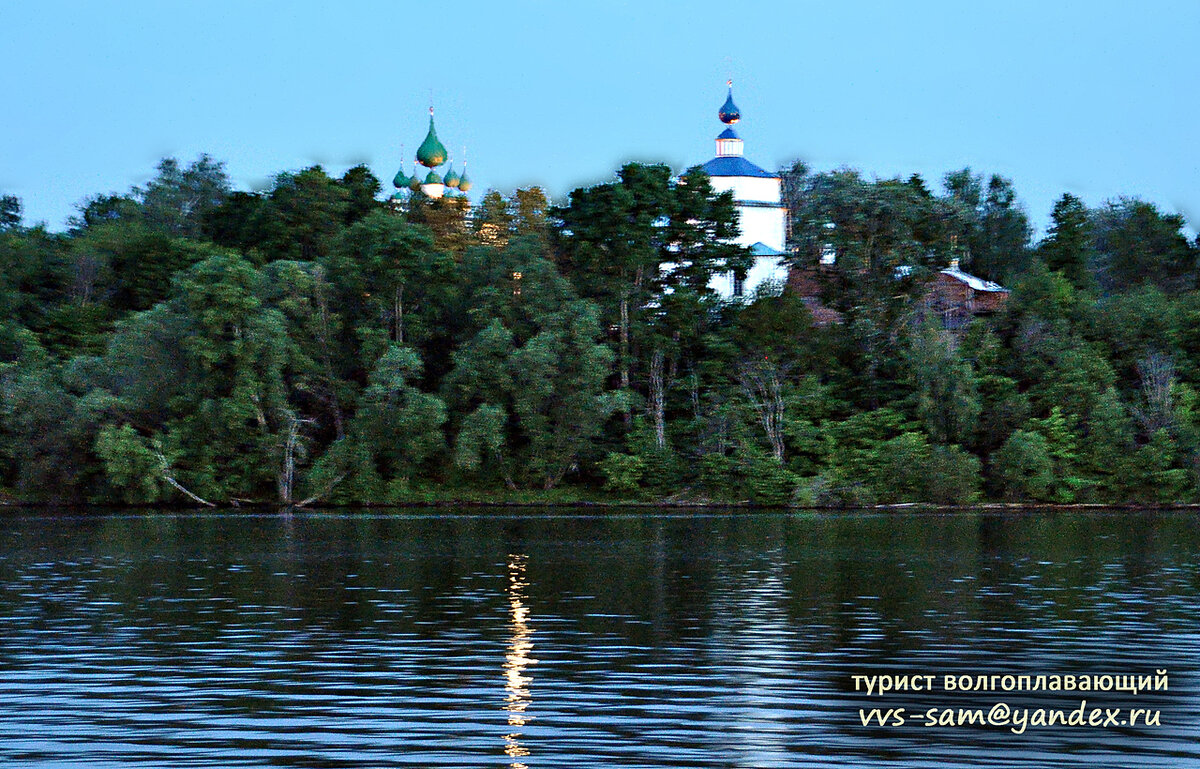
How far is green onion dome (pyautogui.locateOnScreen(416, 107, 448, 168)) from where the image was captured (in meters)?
130

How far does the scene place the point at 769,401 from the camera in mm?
71875

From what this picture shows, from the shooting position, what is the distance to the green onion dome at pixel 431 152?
130m

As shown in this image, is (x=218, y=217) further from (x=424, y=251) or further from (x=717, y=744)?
(x=717, y=744)

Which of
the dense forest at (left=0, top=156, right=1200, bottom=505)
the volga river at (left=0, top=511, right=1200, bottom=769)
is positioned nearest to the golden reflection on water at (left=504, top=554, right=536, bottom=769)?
the volga river at (left=0, top=511, right=1200, bottom=769)

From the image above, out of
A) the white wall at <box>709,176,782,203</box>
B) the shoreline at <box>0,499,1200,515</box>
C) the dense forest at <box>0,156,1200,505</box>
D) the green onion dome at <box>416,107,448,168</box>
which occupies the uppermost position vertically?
the green onion dome at <box>416,107,448,168</box>

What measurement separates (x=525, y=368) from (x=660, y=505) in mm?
8945

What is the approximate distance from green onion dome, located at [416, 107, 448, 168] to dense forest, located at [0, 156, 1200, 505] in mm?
47164

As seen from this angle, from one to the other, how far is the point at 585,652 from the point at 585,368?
46272 millimetres

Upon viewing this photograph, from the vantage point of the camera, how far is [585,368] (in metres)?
68.8

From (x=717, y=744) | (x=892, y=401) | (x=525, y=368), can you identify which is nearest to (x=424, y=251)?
(x=525, y=368)

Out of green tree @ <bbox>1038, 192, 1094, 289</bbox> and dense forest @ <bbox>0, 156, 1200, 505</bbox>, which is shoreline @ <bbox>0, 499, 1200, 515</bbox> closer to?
dense forest @ <bbox>0, 156, 1200, 505</bbox>

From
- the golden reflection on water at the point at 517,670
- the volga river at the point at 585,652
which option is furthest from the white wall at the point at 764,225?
the golden reflection on water at the point at 517,670

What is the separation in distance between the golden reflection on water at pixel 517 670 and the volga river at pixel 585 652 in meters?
0.06

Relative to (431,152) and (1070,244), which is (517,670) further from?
(431,152)
